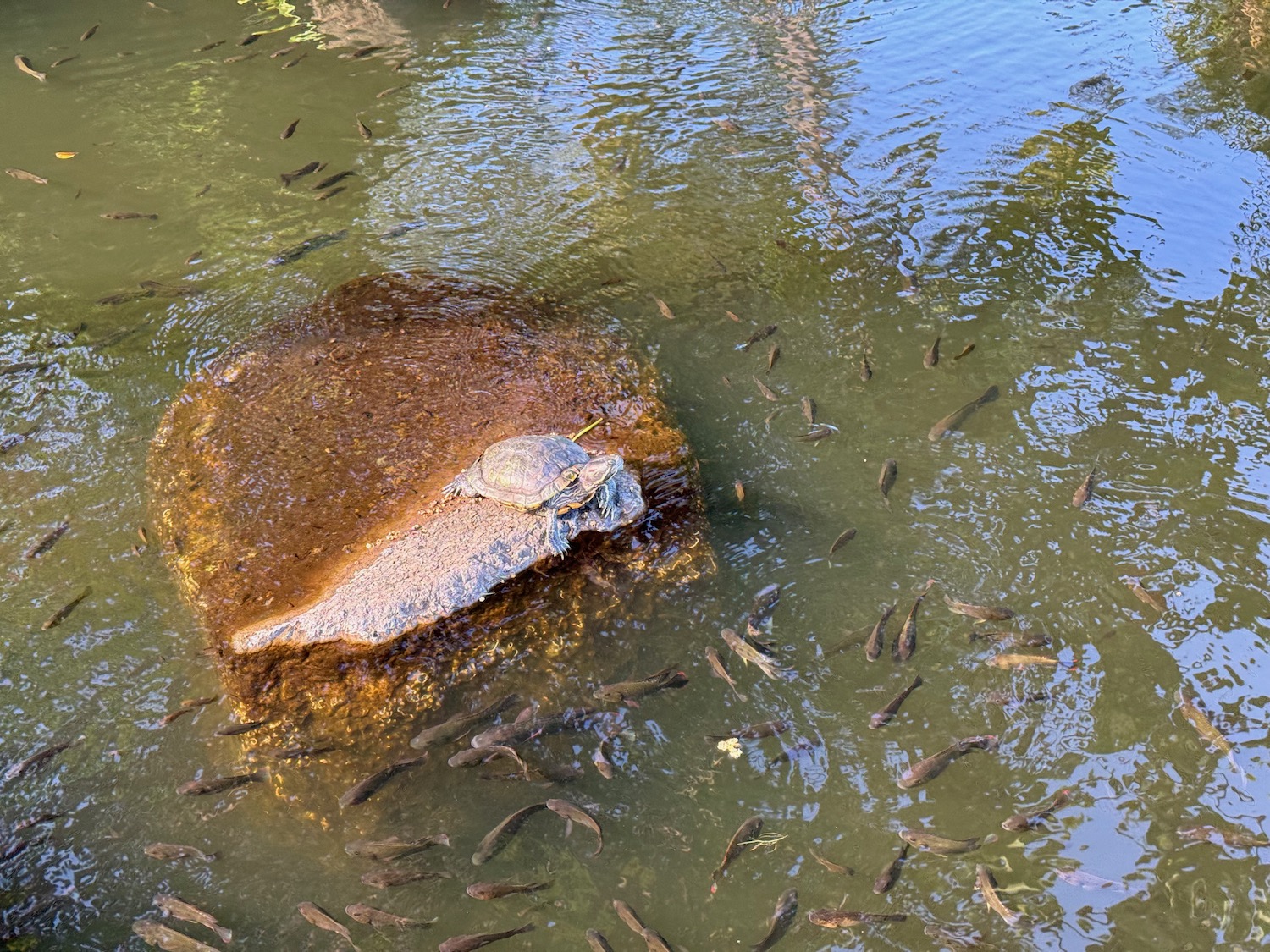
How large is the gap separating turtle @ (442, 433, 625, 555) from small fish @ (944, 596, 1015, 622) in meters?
2.24

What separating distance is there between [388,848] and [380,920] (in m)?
0.33

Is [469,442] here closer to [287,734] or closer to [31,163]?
[287,734]

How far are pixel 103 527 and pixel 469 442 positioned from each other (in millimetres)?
2584

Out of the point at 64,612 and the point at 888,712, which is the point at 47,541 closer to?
the point at 64,612

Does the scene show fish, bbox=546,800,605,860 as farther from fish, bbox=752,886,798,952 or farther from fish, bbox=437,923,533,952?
fish, bbox=752,886,798,952

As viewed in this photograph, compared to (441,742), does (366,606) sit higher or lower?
higher

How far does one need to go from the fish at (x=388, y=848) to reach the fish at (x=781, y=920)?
1584 mm

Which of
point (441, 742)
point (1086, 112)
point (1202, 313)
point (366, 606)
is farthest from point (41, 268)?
point (1086, 112)

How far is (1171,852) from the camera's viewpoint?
4.23 metres

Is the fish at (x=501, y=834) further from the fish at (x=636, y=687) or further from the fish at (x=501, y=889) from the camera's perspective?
the fish at (x=636, y=687)

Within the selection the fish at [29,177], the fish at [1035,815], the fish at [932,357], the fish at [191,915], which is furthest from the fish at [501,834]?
the fish at [29,177]

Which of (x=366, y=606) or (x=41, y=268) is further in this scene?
(x=41, y=268)

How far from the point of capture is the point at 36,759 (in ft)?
15.0

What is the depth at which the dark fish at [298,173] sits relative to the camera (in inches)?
371
